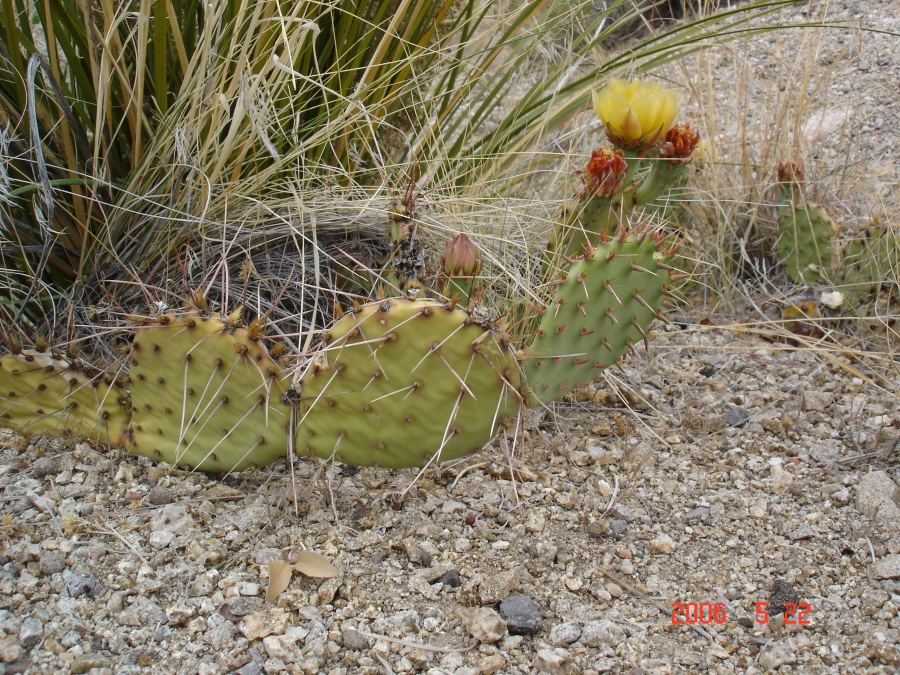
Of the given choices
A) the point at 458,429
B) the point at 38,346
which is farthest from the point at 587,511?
the point at 38,346

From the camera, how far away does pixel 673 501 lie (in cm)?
136

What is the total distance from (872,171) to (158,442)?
2.31 metres

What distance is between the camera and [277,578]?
3.68 ft

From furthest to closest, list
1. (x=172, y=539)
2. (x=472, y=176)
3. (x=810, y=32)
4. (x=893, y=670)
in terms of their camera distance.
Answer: (x=810, y=32) → (x=472, y=176) → (x=172, y=539) → (x=893, y=670)

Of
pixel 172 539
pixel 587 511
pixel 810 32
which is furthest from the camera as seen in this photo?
pixel 810 32

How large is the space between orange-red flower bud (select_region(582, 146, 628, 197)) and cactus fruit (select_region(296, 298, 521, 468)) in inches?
18.9

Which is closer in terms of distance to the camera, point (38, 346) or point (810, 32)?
point (38, 346)

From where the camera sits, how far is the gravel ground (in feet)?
3.39

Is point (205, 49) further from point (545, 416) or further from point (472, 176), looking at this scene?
point (545, 416)

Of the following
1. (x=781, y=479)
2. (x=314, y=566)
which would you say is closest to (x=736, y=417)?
(x=781, y=479)

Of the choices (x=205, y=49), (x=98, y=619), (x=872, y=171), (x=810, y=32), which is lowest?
(x=98, y=619)

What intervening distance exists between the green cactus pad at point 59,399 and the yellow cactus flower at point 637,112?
107cm

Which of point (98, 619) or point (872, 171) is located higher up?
point (872, 171)

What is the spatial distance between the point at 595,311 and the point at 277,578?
0.68 meters
